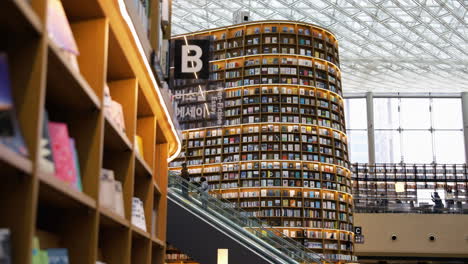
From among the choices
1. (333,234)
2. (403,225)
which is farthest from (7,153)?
(403,225)

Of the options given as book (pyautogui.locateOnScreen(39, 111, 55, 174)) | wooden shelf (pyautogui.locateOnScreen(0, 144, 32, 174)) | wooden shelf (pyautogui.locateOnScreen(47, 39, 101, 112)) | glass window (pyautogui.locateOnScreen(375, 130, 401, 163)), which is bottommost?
wooden shelf (pyautogui.locateOnScreen(0, 144, 32, 174))

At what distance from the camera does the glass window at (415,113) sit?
29.1m

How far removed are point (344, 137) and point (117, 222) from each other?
11.6 meters

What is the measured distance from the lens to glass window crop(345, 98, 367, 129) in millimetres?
29031

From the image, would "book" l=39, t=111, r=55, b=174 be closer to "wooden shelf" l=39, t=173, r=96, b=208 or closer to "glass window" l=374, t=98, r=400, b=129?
"wooden shelf" l=39, t=173, r=96, b=208

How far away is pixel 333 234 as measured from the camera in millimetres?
12906

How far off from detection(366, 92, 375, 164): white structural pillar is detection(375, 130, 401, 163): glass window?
238 millimetres

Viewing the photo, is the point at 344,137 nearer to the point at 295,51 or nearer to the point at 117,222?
the point at 295,51

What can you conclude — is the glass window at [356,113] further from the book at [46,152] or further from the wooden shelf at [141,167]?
the book at [46,152]

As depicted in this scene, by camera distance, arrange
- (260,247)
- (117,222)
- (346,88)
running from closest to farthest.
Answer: (117,222)
(260,247)
(346,88)

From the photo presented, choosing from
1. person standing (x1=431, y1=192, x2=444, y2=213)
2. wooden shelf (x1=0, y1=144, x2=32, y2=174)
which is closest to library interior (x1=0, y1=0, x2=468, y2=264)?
wooden shelf (x1=0, y1=144, x2=32, y2=174)

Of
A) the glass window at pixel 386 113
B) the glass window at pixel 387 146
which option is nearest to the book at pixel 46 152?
the glass window at pixel 387 146

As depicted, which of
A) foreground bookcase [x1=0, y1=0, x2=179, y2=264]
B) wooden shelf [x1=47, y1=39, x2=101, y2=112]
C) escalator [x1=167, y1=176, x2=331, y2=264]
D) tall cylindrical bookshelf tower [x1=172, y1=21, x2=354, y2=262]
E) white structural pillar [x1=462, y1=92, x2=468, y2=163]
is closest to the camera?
foreground bookcase [x1=0, y1=0, x2=179, y2=264]

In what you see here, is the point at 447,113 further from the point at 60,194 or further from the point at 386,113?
the point at 60,194
